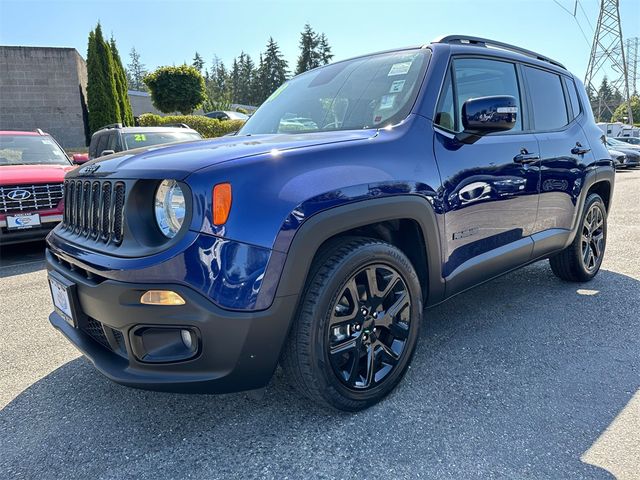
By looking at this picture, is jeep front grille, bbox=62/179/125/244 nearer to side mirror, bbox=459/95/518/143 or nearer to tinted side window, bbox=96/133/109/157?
side mirror, bbox=459/95/518/143

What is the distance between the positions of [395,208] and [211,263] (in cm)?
92

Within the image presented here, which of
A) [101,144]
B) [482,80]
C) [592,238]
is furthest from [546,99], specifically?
[101,144]

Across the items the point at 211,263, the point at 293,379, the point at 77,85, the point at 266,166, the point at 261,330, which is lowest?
the point at 293,379

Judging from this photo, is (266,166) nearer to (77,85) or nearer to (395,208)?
(395,208)

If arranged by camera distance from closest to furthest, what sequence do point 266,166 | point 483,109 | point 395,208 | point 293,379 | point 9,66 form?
1. point 266,166
2. point 293,379
3. point 395,208
4. point 483,109
5. point 9,66

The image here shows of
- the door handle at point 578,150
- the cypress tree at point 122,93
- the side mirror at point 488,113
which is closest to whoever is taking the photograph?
the side mirror at point 488,113

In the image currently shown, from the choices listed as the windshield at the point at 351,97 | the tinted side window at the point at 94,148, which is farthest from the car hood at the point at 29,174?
the windshield at the point at 351,97

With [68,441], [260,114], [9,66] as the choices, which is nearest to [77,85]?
[9,66]

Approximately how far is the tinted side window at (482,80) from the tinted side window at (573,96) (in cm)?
98

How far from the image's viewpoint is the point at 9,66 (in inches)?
690

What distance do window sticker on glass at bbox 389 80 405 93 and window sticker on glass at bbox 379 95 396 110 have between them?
46 millimetres

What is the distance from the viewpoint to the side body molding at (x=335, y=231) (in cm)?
186

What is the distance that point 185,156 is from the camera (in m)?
2.04

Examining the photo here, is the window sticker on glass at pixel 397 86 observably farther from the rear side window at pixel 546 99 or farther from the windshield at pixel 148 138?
the windshield at pixel 148 138
